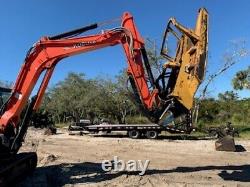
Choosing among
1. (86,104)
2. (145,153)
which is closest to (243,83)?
(86,104)

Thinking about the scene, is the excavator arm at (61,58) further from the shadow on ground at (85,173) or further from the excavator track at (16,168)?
the shadow on ground at (85,173)

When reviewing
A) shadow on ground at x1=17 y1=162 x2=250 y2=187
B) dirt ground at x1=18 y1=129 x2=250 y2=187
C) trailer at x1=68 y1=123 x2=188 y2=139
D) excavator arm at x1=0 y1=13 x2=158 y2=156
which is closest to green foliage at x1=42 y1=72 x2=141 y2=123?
trailer at x1=68 y1=123 x2=188 y2=139

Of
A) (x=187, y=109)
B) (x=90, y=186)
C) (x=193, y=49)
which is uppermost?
(x=193, y=49)

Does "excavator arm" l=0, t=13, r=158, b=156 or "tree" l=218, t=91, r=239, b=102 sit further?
"tree" l=218, t=91, r=239, b=102

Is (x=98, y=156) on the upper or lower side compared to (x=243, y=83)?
lower

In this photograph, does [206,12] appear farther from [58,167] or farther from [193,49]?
[58,167]

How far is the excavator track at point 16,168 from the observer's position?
8.08 meters

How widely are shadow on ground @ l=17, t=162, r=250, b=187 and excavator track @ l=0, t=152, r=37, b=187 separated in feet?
0.67

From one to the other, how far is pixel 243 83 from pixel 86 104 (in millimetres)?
21534

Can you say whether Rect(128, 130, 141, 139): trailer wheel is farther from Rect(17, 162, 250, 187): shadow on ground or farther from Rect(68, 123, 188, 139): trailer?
Rect(17, 162, 250, 187): shadow on ground

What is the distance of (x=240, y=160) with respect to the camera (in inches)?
562

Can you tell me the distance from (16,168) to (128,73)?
3.78 meters

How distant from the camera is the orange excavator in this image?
8820 mm

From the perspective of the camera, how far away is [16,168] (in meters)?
8.91
